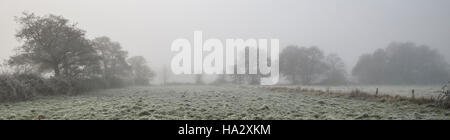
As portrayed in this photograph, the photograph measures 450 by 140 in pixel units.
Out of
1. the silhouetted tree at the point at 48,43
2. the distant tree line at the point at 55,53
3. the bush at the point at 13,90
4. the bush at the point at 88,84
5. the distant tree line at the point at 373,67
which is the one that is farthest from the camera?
the distant tree line at the point at 373,67

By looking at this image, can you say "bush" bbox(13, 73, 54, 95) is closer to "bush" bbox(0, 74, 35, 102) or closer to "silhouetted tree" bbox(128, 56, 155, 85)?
"bush" bbox(0, 74, 35, 102)

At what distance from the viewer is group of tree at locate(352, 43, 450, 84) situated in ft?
261

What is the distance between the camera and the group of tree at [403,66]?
79438 millimetres

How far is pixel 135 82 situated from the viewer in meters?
80.3

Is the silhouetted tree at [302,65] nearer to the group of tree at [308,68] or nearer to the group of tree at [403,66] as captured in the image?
the group of tree at [308,68]

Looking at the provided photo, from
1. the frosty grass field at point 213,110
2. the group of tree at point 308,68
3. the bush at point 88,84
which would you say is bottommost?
the frosty grass field at point 213,110

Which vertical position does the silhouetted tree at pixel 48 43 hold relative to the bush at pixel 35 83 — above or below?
above

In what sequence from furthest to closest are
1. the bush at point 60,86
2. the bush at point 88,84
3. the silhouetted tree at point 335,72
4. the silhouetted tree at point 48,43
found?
the silhouetted tree at point 335,72 → the bush at point 88,84 → the silhouetted tree at point 48,43 → the bush at point 60,86

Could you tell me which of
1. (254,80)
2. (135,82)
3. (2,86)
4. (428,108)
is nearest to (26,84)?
(2,86)

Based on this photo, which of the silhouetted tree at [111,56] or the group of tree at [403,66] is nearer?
the silhouetted tree at [111,56]

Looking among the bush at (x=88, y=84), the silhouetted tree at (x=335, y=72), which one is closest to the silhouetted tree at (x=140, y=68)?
the bush at (x=88, y=84)

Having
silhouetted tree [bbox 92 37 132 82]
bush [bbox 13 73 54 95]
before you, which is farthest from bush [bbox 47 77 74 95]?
silhouetted tree [bbox 92 37 132 82]

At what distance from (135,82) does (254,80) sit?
34.2 metres
